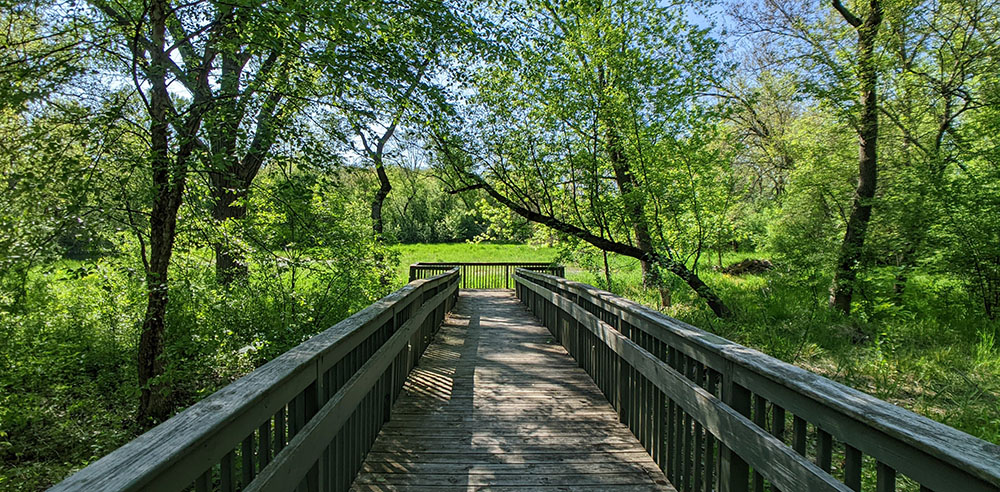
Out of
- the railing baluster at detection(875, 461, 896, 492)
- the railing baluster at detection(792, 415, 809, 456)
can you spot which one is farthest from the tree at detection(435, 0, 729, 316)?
the railing baluster at detection(875, 461, 896, 492)

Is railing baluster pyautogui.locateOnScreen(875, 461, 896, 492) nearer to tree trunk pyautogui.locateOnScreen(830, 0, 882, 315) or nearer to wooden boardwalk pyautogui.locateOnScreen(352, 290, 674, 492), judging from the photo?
wooden boardwalk pyautogui.locateOnScreen(352, 290, 674, 492)

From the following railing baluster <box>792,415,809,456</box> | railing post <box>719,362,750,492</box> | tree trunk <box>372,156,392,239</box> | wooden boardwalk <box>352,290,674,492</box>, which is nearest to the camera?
railing baluster <box>792,415,809,456</box>

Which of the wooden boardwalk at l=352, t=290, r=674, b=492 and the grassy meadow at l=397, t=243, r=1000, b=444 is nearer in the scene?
the wooden boardwalk at l=352, t=290, r=674, b=492

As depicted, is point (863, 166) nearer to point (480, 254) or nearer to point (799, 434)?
point (799, 434)

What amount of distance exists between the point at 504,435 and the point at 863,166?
9.52m

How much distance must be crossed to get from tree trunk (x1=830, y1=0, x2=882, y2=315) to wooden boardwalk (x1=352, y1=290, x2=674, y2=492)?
22.4 ft

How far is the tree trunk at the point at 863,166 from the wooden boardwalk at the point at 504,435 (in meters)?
6.84

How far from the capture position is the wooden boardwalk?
2.68 m

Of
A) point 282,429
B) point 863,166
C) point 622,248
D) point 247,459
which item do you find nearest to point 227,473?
point 247,459

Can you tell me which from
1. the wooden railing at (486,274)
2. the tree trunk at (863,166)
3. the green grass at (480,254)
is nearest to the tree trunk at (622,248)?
the tree trunk at (863,166)

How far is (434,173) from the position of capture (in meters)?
9.91

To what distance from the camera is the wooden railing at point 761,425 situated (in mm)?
1172

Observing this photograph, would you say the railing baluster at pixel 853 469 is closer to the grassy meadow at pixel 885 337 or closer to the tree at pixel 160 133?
the grassy meadow at pixel 885 337

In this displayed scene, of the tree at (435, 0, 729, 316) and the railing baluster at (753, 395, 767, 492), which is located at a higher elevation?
the tree at (435, 0, 729, 316)
